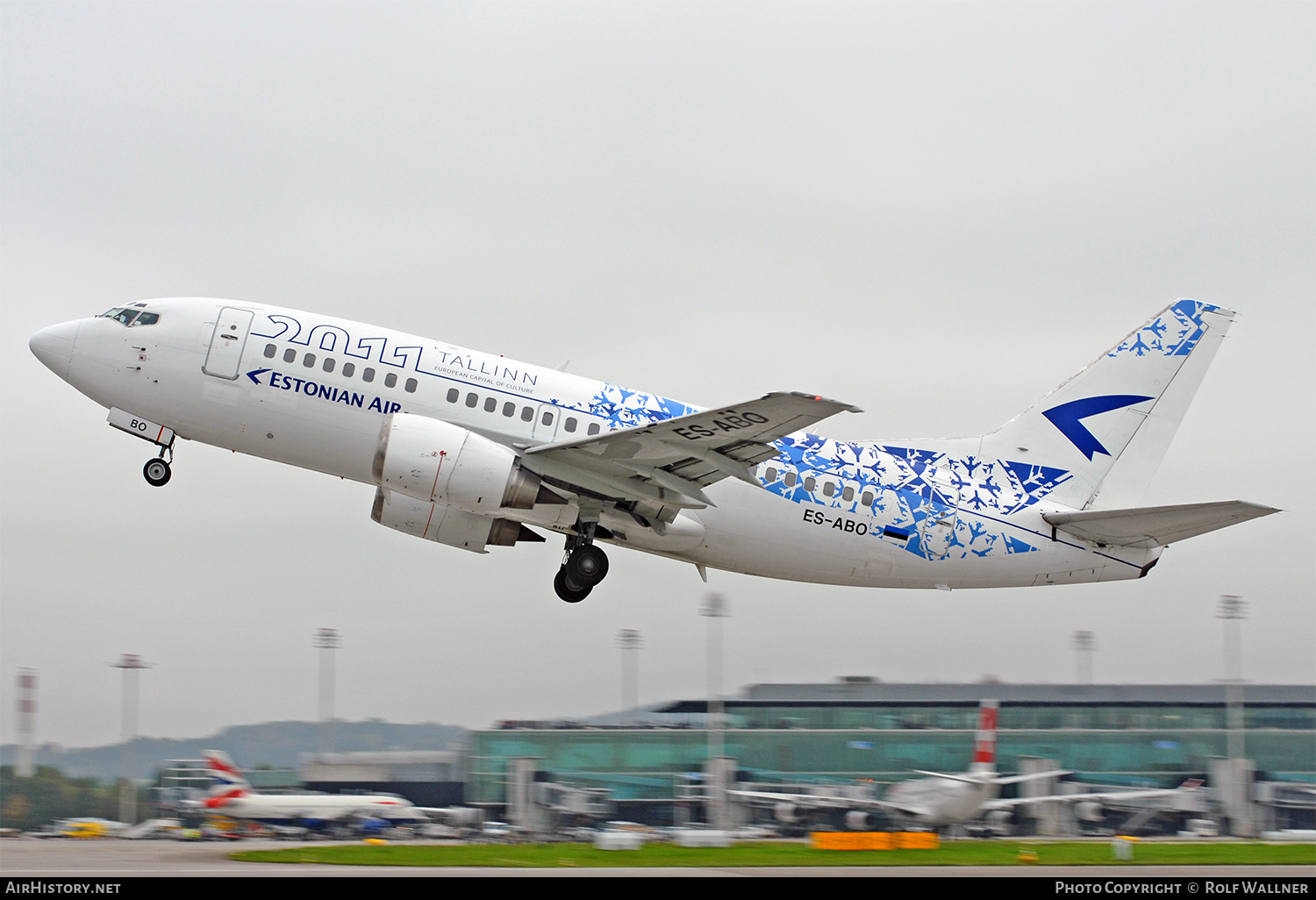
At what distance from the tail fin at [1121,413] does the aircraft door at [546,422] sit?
10.6 metres

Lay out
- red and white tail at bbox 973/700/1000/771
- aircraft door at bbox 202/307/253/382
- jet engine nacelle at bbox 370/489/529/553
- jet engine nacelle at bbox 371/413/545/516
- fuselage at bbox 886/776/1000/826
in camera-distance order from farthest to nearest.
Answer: red and white tail at bbox 973/700/1000/771 → fuselage at bbox 886/776/1000/826 → jet engine nacelle at bbox 370/489/529/553 → aircraft door at bbox 202/307/253/382 → jet engine nacelle at bbox 371/413/545/516

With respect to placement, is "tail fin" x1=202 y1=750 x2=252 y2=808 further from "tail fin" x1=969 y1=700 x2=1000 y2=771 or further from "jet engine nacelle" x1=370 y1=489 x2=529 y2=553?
"tail fin" x1=969 y1=700 x2=1000 y2=771

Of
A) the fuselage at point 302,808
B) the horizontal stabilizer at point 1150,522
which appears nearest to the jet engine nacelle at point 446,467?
the horizontal stabilizer at point 1150,522

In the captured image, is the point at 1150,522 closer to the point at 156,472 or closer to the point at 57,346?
the point at 156,472

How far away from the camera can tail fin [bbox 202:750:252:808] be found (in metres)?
45.2

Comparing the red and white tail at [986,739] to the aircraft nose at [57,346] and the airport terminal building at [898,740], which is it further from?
the aircraft nose at [57,346]

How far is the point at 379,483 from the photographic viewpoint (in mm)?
26062

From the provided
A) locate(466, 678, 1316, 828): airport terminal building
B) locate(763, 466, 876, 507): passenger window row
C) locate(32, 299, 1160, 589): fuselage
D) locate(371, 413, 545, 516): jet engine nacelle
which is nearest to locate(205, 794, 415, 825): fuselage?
locate(466, 678, 1316, 828): airport terminal building

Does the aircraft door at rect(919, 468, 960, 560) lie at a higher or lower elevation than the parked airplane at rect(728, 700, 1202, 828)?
higher

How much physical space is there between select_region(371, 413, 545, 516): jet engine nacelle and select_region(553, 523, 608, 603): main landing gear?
2581 millimetres

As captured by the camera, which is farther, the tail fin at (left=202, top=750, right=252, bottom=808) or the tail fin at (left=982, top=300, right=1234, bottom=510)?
the tail fin at (left=202, top=750, right=252, bottom=808)

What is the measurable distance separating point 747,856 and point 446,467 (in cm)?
1329

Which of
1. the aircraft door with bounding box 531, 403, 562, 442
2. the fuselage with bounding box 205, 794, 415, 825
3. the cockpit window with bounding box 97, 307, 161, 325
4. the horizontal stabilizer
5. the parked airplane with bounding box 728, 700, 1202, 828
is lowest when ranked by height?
the fuselage with bounding box 205, 794, 415, 825

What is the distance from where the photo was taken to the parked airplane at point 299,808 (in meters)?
43.6
